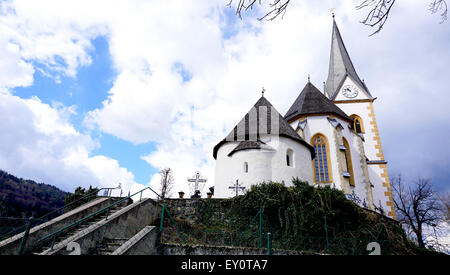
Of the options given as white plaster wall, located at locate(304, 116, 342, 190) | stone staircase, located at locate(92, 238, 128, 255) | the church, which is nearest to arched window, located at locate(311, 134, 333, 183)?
the church

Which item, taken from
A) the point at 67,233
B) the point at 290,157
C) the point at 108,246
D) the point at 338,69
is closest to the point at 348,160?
the point at 290,157

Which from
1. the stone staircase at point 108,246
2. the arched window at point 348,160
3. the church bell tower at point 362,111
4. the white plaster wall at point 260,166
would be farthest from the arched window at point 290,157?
the stone staircase at point 108,246

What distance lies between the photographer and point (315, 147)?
22438 millimetres

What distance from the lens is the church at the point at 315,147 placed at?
1655 centimetres

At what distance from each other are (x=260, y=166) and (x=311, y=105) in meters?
11.0

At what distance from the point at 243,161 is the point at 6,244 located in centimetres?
1181

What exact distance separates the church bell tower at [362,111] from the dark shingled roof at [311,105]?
13.3ft

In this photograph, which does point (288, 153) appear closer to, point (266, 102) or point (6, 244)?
point (266, 102)

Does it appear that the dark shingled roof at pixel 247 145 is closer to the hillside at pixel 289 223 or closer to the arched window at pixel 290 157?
the arched window at pixel 290 157

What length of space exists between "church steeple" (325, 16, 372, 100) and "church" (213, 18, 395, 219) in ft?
0.49
